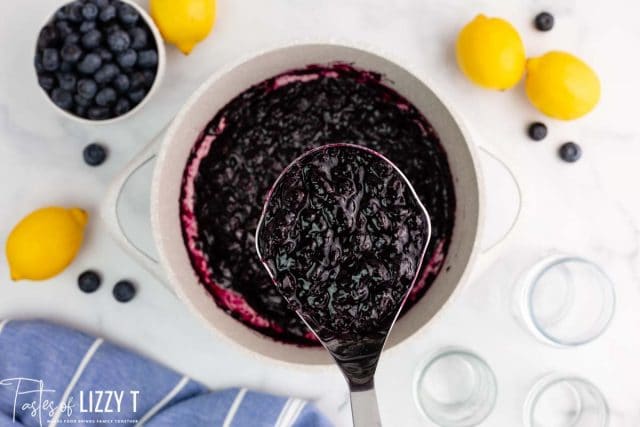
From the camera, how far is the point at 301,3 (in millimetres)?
1460

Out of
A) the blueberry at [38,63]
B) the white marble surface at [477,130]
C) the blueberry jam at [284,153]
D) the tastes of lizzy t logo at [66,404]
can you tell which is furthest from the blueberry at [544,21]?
the tastes of lizzy t logo at [66,404]

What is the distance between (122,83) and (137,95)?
0.04 meters

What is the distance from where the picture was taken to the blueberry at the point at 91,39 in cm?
132

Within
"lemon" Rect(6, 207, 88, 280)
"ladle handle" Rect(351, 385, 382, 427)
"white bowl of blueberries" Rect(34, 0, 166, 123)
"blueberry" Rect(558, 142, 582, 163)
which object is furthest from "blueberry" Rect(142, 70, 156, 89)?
"blueberry" Rect(558, 142, 582, 163)

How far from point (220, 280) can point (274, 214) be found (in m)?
0.26

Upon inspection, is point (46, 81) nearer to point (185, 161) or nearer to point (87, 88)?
point (87, 88)

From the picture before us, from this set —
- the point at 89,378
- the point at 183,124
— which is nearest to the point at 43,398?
the point at 89,378

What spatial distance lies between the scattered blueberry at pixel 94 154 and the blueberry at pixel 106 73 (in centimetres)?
14

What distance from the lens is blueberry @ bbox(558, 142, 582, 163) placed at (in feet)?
4.77

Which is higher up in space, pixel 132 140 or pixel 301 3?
pixel 301 3

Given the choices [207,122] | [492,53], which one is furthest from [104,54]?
[492,53]

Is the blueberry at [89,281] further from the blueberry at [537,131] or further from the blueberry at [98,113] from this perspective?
the blueberry at [537,131]

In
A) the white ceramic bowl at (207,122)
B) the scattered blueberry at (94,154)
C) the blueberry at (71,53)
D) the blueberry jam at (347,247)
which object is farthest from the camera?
the scattered blueberry at (94,154)

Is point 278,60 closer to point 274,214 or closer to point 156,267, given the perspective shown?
point 274,214
